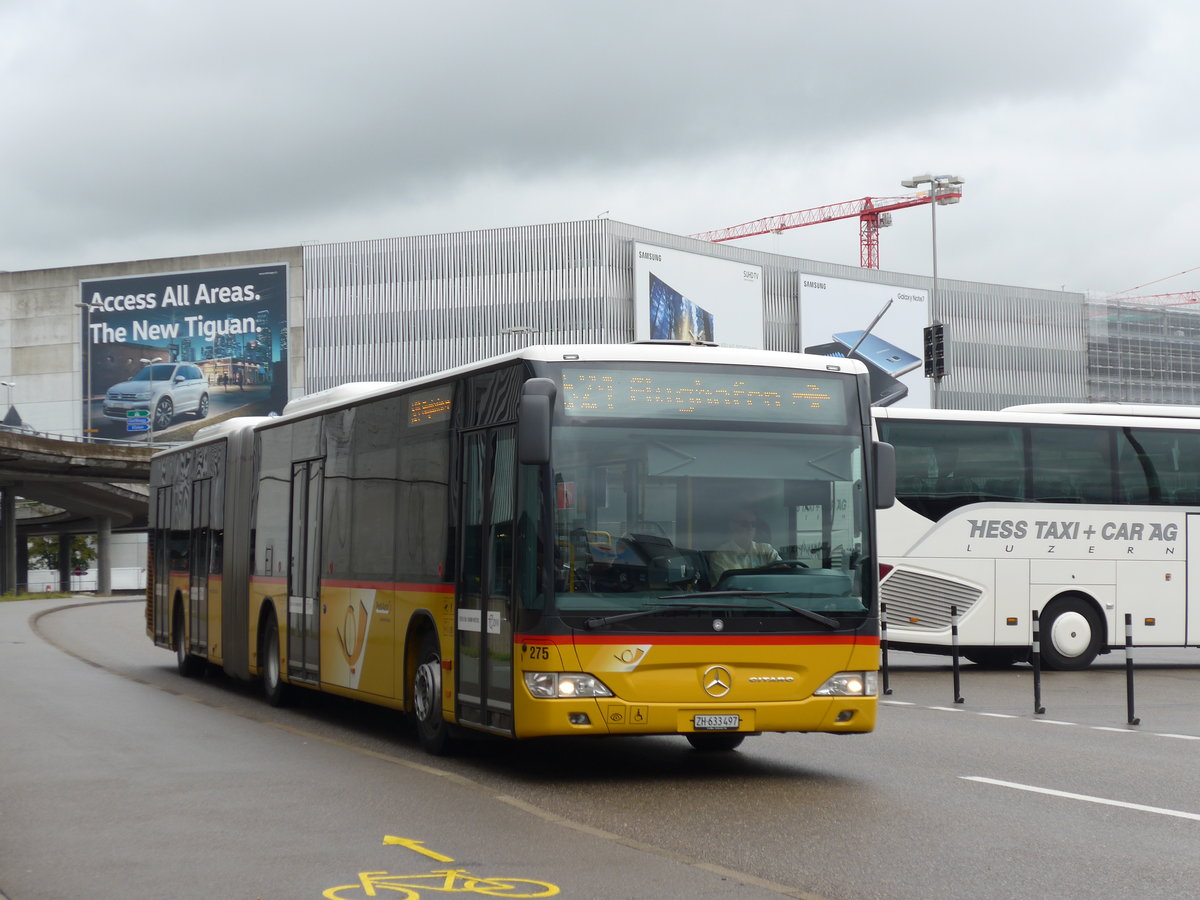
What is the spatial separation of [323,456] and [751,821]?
25.0ft

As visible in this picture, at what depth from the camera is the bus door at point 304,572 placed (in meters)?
16.2

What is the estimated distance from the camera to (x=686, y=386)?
11711 mm

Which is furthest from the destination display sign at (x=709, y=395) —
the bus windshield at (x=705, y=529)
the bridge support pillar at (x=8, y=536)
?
the bridge support pillar at (x=8, y=536)

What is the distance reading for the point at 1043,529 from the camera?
2270cm

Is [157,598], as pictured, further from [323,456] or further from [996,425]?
[996,425]

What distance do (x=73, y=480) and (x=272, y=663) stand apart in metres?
66.8

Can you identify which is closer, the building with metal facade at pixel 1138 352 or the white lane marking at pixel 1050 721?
the white lane marking at pixel 1050 721

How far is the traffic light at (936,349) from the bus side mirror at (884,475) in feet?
89.7

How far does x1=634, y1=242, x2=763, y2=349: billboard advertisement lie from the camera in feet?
326

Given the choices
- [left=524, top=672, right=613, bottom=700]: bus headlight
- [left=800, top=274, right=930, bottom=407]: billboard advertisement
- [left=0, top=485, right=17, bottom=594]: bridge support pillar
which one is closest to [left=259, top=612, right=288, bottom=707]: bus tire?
[left=524, top=672, right=613, bottom=700]: bus headlight

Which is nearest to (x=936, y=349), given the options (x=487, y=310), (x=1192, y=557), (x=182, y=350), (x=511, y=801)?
(x=1192, y=557)

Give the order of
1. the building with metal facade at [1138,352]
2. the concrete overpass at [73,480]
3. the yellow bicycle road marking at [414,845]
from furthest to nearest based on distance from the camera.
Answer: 1. the building with metal facade at [1138,352]
2. the concrete overpass at [73,480]
3. the yellow bicycle road marking at [414,845]

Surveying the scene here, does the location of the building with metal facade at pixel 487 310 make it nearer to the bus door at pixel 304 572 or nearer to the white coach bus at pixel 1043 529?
the white coach bus at pixel 1043 529

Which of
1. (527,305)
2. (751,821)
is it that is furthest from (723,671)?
(527,305)
